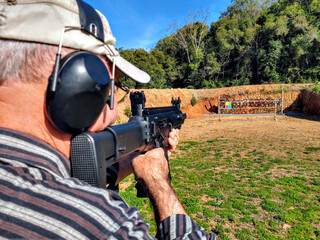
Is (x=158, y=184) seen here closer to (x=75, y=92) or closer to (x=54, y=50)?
(x=75, y=92)

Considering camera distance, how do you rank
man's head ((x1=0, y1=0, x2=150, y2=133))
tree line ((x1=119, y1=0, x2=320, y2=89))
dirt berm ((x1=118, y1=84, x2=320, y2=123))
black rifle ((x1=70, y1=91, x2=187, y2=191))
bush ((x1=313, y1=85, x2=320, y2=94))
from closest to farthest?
man's head ((x1=0, y1=0, x2=150, y2=133)) < black rifle ((x1=70, y1=91, x2=187, y2=191)) < bush ((x1=313, y1=85, x2=320, y2=94)) < dirt berm ((x1=118, y1=84, x2=320, y2=123)) < tree line ((x1=119, y1=0, x2=320, y2=89))

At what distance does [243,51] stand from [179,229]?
1425 inches

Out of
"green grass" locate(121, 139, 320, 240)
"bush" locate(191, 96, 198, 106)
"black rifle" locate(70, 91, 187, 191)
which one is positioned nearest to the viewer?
"black rifle" locate(70, 91, 187, 191)

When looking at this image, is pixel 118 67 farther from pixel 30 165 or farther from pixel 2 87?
pixel 30 165

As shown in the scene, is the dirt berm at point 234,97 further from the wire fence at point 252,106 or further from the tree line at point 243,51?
the tree line at point 243,51

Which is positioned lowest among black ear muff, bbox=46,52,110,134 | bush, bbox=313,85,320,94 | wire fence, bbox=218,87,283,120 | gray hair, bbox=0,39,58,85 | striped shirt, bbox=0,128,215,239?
wire fence, bbox=218,87,283,120

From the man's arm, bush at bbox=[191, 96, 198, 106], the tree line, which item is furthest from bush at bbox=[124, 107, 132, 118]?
the man's arm

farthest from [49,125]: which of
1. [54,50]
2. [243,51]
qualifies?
[243,51]

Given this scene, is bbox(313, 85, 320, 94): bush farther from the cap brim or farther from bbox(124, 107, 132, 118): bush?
the cap brim

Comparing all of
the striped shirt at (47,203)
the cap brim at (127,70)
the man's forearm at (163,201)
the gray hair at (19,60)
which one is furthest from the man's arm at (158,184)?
the gray hair at (19,60)

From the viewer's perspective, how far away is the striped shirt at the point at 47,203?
66cm

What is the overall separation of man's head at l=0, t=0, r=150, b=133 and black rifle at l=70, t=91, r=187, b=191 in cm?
10

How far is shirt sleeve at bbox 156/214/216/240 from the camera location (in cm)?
99

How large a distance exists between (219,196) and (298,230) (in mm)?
1475
